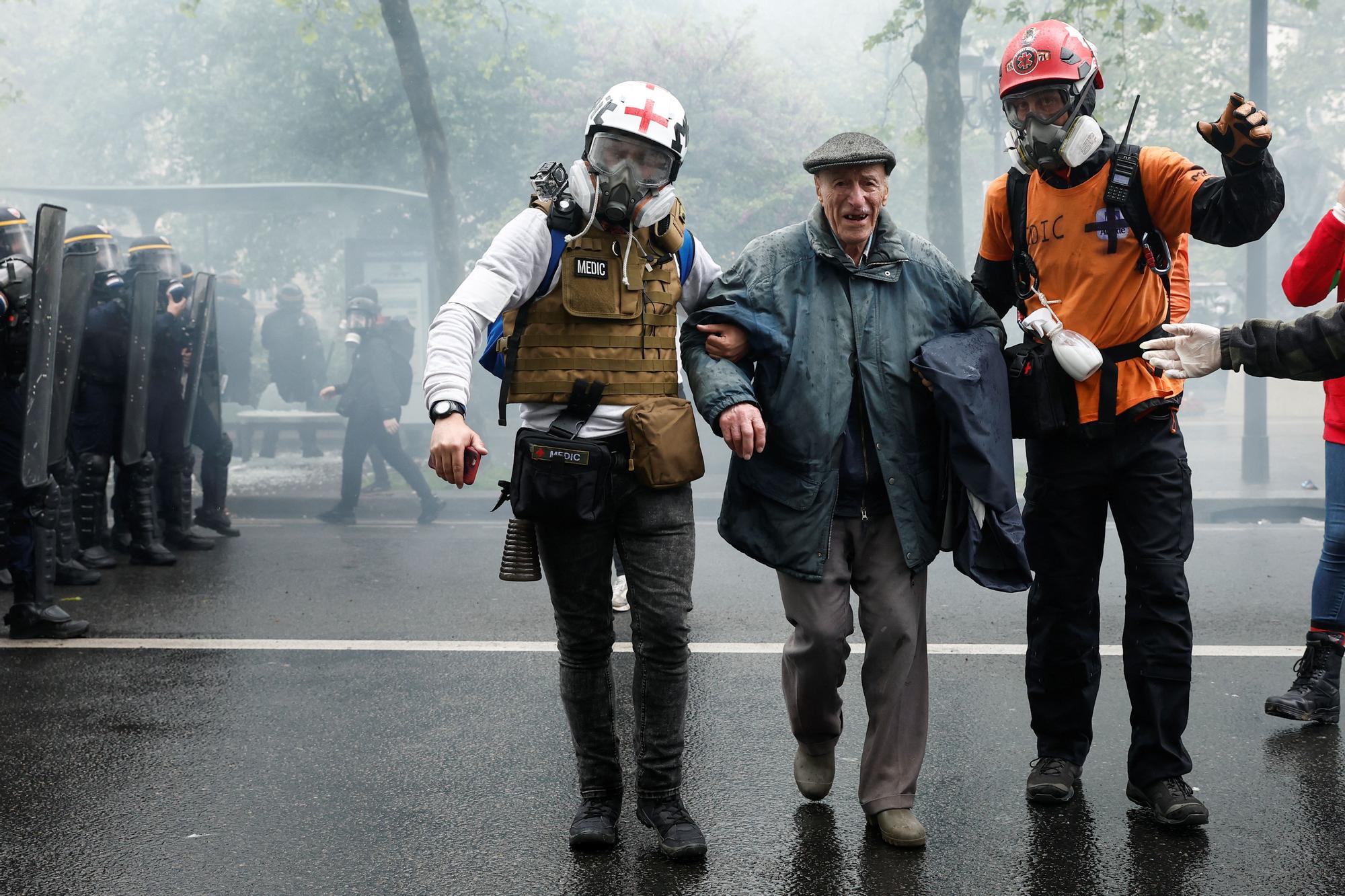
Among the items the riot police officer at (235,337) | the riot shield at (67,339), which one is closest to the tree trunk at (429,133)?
the riot police officer at (235,337)

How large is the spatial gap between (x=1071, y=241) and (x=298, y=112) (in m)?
20.1

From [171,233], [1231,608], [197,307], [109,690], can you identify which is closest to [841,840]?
[109,690]

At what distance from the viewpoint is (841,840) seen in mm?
3537

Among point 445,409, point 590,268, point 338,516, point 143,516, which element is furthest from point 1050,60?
point 338,516

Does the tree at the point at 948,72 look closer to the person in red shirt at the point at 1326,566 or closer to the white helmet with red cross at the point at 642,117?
the person in red shirt at the point at 1326,566

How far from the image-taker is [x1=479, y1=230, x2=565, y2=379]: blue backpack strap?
3424 mm

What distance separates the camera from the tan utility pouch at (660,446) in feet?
11.1

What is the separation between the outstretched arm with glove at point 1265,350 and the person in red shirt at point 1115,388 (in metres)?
0.43

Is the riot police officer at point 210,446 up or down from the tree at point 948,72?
down

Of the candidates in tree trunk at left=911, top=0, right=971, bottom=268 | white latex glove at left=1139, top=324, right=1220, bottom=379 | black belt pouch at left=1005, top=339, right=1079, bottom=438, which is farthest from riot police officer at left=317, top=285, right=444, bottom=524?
white latex glove at left=1139, top=324, right=1220, bottom=379

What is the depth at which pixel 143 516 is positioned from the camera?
26.0 feet

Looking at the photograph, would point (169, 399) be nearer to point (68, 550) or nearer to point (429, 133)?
point (68, 550)

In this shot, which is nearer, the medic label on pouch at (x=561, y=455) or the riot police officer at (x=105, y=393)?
the medic label on pouch at (x=561, y=455)

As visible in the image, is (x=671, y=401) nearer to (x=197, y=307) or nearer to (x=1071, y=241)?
(x=1071, y=241)
